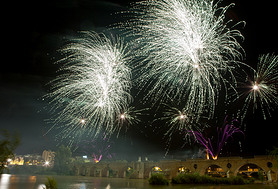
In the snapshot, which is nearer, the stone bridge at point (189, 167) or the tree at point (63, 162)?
the stone bridge at point (189, 167)

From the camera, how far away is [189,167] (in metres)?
40.1

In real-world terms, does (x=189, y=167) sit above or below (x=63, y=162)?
above

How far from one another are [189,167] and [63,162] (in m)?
44.4

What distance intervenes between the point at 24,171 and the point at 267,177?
72.5 metres

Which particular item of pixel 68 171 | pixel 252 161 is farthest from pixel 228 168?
pixel 68 171

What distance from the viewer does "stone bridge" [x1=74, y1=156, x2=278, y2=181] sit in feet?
108

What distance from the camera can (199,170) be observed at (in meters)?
38.5

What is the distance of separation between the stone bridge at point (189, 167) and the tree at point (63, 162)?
6537 mm

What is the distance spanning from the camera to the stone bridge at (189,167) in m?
32.8

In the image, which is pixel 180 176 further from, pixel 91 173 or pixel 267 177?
pixel 91 173

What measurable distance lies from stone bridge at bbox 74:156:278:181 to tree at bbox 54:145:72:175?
6537mm

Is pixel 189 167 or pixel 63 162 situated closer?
pixel 189 167

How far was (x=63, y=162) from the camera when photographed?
6744 cm

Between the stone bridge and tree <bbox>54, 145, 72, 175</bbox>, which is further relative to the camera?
tree <bbox>54, 145, 72, 175</bbox>
